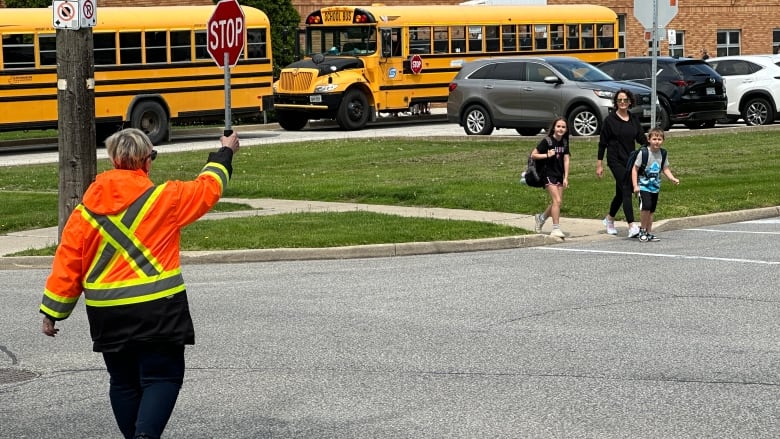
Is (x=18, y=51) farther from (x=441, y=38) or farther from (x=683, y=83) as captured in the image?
(x=683, y=83)

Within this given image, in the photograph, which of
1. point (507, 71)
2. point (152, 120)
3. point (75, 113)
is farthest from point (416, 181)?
point (152, 120)

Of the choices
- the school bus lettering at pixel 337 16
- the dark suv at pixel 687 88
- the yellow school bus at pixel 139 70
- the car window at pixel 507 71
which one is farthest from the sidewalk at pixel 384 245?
the school bus lettering at pixel 337 16

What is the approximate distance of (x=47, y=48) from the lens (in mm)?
28453

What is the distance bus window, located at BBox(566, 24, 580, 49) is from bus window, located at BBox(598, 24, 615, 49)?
78 cm

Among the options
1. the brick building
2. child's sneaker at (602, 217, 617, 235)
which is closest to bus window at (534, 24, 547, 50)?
the brick building

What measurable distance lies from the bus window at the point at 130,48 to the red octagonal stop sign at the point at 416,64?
770 centimetres

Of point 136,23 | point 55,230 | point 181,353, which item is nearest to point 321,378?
point 181,353

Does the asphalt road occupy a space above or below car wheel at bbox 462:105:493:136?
below

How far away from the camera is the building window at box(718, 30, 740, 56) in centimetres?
5319

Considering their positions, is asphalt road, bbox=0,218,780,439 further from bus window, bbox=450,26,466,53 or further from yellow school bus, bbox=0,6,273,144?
bus window, bbox=450,26,466,53

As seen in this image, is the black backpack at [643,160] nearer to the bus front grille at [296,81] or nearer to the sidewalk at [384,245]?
the sidewalk at [384,245]

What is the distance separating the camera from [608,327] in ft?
32.0

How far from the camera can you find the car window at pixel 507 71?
29.4 metres

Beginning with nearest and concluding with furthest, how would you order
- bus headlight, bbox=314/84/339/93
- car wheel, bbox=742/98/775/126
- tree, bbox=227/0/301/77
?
1. car wheel, bbox=742/98/775/126
2. bus headlight, bbox=314/84/339/93
3. tree, bbox=227/0/301/77
